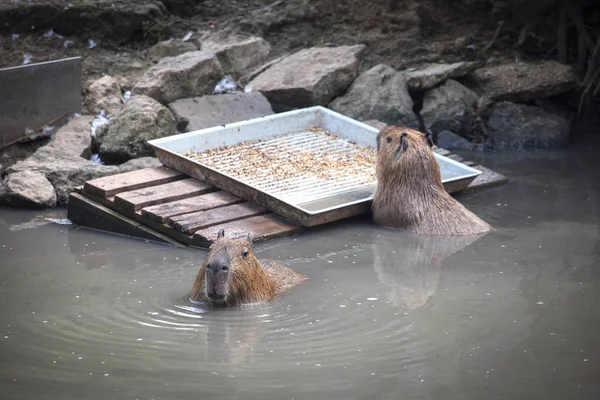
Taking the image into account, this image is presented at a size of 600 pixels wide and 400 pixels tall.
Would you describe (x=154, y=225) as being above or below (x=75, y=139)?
below

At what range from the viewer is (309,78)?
32.5ft

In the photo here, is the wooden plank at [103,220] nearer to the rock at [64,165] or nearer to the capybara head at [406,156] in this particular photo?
the rock at [64,165]

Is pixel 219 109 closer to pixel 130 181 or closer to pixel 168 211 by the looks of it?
pixel 130 181

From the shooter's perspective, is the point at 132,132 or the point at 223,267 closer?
the point at 223,267

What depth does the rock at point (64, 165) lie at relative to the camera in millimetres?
8258

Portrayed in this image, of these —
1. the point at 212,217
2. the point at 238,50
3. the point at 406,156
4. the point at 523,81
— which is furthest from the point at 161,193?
the point at 523,81

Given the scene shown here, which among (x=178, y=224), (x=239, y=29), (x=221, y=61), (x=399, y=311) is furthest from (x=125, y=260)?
(x=239, y=29)

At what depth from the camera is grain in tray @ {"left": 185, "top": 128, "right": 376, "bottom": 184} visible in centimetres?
826

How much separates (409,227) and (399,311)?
5.90 feet

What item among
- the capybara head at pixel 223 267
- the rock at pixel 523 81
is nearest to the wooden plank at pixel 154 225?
the capybara head at pixel 223 267

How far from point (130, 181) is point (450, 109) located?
12.1 feet

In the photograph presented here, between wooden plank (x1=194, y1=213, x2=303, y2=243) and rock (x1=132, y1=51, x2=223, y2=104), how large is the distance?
2.39 m

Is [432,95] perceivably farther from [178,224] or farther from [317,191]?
[178,224]

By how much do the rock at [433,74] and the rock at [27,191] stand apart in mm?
3972
